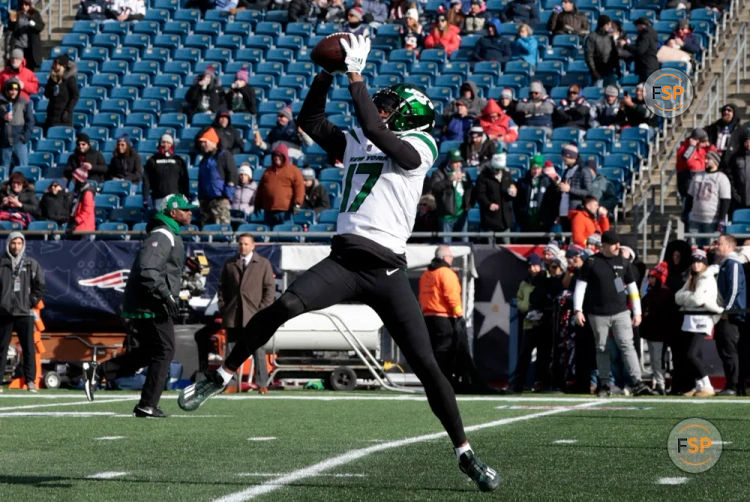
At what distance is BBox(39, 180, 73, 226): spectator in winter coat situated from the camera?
21000 mm

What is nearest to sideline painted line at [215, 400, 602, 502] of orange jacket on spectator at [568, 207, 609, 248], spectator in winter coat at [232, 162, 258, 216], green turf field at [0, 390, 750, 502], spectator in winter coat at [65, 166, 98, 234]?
green turf field at [0, 390, 750, 502]

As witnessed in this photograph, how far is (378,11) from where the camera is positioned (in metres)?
25.5

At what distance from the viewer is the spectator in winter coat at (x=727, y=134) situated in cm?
1823

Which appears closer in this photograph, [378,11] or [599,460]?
[599,460]

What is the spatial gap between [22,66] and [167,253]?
15.3m

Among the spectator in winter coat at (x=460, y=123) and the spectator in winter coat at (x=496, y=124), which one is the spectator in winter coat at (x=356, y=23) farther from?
the spectator in winter coat at (x=496, y=124)

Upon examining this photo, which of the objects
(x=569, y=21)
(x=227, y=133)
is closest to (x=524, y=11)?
(x=569, y=21)

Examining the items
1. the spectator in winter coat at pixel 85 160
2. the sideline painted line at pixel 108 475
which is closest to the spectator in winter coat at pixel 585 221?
the spectator in winter coat at pixel 85 160

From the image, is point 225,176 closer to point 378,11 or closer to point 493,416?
point 378,11

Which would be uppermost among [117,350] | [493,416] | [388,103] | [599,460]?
[388,103]

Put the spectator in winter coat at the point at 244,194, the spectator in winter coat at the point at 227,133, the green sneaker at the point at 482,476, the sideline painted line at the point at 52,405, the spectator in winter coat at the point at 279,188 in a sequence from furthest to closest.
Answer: the spectator in winter coat at the point at 227,133 < the spectator in winter coat at the point at 244,194 < the spectator in winter coat at the point at 279,188 < the sideline painted line at the point at 52,405 < the green sneaker at the point at 482,476

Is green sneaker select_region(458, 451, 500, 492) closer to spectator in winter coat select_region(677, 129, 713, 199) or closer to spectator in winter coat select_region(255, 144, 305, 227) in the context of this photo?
spectator in winter coat select_region(677, 129, 713, 199)

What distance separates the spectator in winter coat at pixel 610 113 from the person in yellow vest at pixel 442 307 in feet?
18.5

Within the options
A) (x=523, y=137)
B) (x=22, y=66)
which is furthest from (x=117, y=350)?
(x=22, y=66)
